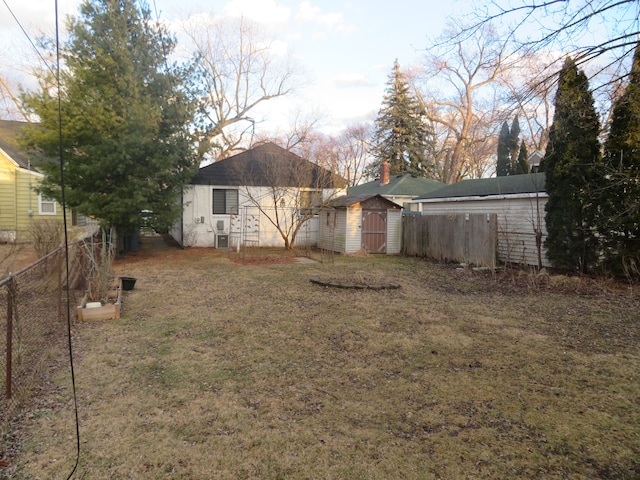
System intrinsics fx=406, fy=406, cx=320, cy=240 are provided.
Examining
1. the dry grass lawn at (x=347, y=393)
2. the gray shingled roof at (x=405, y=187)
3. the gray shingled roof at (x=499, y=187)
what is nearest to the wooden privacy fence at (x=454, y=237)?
the gray shingled roof at (x=499, y=187)

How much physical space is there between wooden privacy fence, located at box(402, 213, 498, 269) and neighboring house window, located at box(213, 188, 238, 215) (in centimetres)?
736

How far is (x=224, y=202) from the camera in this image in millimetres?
17766

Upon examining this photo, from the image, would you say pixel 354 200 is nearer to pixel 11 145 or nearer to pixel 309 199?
pixel 309 199

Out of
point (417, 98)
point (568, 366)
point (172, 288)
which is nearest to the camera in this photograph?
point (568, 366)

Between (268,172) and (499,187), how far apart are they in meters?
8.99

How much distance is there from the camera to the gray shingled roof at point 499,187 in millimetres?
12320

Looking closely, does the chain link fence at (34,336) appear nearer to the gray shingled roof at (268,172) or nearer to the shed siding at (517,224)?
the gray shingled roof at (268,172)

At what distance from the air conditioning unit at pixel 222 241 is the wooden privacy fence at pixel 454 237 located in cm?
738

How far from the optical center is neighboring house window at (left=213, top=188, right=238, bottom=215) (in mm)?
17641

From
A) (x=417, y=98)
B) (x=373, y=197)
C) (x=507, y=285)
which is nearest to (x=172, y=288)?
(x=507, y=285)

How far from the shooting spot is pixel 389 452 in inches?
111

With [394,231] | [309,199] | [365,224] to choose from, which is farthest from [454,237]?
[309,199]

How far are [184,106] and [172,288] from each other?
7.54m

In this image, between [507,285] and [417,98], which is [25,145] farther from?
[417,98]
